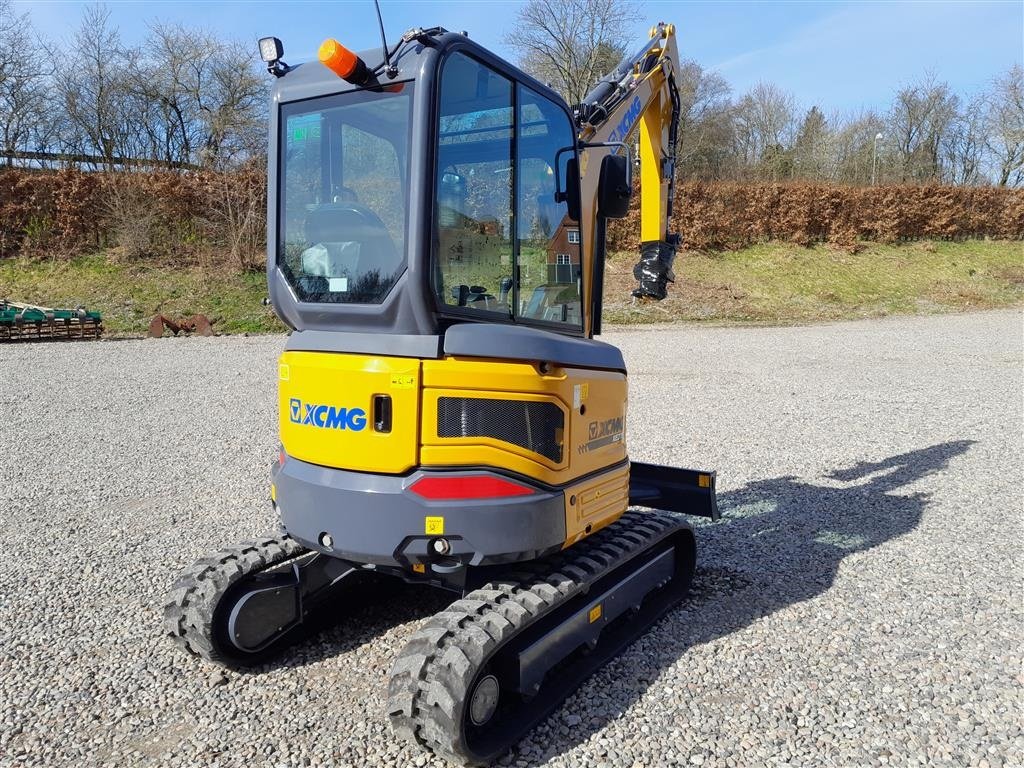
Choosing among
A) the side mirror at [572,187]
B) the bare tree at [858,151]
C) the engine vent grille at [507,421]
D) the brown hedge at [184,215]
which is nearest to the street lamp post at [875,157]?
the bare tree at [858,151]

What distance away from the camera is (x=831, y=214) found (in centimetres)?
2938

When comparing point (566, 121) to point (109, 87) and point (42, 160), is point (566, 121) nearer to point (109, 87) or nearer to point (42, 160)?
point (42, 160)

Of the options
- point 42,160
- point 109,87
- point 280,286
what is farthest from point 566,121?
point 109,87

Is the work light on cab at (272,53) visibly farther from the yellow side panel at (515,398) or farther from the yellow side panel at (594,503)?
the yellow side panel at (594,503)

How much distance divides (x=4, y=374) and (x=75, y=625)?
10458mm

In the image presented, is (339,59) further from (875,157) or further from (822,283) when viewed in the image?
(875,157)

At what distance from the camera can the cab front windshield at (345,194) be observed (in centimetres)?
318

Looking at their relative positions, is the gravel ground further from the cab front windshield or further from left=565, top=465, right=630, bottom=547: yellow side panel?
the cab front windshield

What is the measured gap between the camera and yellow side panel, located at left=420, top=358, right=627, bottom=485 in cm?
313

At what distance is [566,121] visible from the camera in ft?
12.8

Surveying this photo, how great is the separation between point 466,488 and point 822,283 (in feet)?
83.8

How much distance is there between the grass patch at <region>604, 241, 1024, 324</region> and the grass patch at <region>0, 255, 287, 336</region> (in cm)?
993

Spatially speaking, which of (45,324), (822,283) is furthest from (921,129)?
(45,324)

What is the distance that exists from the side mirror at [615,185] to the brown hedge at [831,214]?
2281 cm
